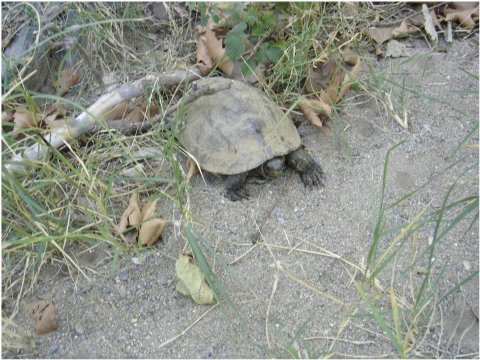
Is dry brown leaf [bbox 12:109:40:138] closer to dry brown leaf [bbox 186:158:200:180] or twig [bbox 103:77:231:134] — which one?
twig [bbox 103:77:231:134]

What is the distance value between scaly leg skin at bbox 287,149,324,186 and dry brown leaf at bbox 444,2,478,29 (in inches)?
41.8

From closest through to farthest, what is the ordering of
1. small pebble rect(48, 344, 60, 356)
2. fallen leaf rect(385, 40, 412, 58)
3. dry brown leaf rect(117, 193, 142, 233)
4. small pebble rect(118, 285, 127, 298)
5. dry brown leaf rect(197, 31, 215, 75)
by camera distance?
small pebble rect(48, 344, 60, 356)
small pebble rect(118, 285, 127, 298)
dry brown leaf rect(117, 193, 142, 233)
dry brown leaf rect(197, 31, 215, 75)
fallen leaf rect(385, 40, 412, 58)

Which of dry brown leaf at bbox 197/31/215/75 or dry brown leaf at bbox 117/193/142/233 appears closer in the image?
dry brown leaf at bbox 117/193/142/233

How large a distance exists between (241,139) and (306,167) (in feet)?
0.86

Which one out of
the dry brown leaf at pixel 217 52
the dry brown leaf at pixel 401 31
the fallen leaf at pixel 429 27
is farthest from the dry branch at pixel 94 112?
the fallen leaf at pixel 429 27

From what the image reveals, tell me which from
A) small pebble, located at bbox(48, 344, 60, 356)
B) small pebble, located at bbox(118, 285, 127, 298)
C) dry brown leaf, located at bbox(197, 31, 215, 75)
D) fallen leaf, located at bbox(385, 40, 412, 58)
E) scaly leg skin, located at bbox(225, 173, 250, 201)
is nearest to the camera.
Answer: small pebble, located at bbox(48, 344, 60, 356)

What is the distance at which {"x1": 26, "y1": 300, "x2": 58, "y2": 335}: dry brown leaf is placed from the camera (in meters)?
1.65

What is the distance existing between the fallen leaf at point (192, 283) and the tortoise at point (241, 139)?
381mm

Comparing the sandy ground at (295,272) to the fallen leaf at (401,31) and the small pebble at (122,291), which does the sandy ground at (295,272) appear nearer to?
the small pebble at (122,291)

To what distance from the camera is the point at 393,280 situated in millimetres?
1736

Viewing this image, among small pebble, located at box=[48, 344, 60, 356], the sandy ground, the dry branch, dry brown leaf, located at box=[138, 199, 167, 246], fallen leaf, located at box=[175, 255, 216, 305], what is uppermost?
the dry branch

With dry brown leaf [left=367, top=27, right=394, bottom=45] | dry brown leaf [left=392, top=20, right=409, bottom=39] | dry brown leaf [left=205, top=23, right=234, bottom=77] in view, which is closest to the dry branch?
dry brown leaf [left=205, top=23, right=234, bottom=77]

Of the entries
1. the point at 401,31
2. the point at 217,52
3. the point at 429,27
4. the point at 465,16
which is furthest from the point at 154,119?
the point at 465,16

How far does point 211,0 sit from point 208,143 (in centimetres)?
61
